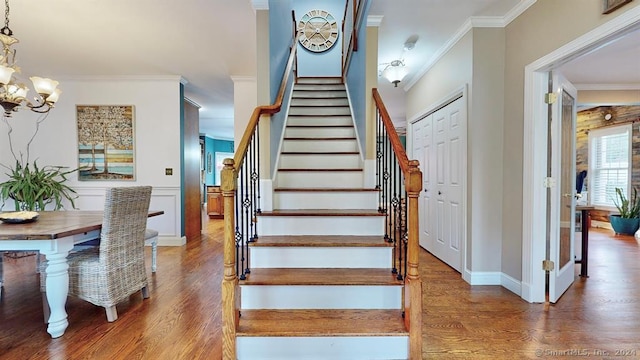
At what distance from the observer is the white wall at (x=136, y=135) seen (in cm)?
438

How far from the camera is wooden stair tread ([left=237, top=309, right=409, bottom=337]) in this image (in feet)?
5.23

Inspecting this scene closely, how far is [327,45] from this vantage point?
5.95 meters

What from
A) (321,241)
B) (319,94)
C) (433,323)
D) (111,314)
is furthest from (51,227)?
(319,94)

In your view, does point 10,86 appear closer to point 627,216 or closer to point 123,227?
point 123,227

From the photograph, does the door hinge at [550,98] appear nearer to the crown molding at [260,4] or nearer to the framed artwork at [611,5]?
the framed artwork at [611,5]

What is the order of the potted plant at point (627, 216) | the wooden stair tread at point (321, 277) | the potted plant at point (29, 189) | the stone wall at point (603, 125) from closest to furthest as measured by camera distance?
the wooden stair tread at point (321, 277)
the potted plant at point (29, 189)
the potted plant at point (627, 216)
the stone wall at point (603, 125)

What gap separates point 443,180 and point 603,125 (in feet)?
16.5

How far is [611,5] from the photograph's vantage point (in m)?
1.71

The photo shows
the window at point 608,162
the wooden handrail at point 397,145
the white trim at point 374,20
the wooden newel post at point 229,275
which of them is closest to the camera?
the wooden newel post at point 229,275

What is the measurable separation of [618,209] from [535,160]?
503cm

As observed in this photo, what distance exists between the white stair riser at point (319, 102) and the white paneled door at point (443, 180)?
1171mm

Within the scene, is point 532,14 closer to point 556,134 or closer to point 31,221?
point 556,134

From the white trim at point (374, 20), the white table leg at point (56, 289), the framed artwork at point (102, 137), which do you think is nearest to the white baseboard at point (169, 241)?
the framed artwork at point (102, 137)

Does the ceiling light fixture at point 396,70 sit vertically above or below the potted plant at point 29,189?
above
